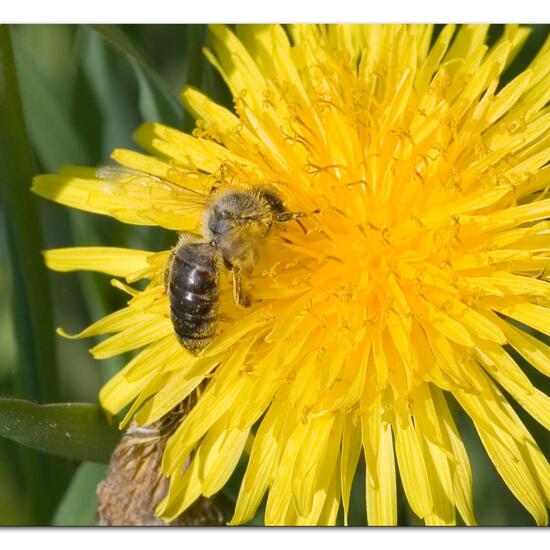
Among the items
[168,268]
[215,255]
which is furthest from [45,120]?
[215,255]

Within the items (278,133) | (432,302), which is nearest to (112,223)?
(278,133)

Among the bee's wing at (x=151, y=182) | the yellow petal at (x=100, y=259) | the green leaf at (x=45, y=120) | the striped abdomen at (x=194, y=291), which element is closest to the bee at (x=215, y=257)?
the striped abdomen at (x=194, y=291)

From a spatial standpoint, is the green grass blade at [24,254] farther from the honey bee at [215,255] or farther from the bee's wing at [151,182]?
the honey bee at [215,255]

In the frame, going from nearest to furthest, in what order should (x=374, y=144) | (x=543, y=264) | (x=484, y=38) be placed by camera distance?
(x=543, y=264)
(x=374, y=144)
(x=484, y=38)

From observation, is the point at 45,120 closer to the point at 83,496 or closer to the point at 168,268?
the point at 168,268

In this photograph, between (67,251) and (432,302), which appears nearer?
(432,302)
